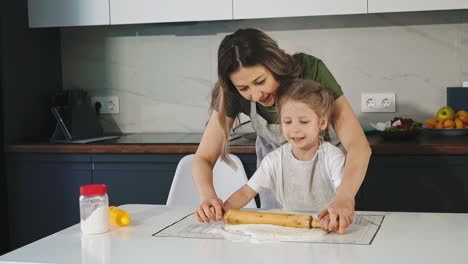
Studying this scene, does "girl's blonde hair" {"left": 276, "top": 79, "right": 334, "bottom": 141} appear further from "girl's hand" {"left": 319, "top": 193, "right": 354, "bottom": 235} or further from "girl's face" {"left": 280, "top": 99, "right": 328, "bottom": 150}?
"girl's hand" {"left": 319, "top": 193, "right": 354, "bottom": 235}

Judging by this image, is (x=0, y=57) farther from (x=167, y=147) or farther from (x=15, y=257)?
(x=15, y=257)

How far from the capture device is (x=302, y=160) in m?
2.04

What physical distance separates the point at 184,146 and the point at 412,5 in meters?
1.16

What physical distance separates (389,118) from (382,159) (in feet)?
1.91

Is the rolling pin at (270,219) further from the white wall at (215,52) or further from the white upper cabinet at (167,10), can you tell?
the white wall at (215,52)

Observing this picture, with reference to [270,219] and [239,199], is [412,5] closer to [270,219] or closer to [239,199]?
[239,199]

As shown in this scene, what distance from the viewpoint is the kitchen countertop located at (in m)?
2.78

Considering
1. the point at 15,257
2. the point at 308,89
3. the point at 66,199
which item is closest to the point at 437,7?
the point at 308,89

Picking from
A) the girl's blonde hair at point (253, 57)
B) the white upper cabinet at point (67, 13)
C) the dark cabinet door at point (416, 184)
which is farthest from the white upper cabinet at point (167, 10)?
the girl's blonde hair at point (253, 57)

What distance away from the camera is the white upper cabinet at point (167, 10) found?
10.5ft

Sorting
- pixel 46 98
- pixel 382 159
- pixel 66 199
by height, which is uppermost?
pixel 46 98

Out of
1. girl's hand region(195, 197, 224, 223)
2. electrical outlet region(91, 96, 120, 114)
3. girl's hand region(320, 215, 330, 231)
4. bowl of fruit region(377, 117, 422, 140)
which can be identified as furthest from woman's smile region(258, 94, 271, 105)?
electrical outlet region(91, 96, 120, 114)

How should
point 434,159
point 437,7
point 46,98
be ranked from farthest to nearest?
1. point 46,98
2. point 437,7
3. point 434,159

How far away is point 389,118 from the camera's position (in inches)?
133
